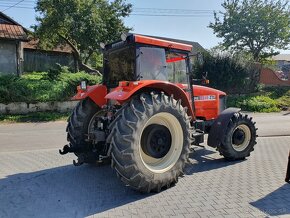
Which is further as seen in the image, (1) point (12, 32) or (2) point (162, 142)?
(1) point (12, 32)

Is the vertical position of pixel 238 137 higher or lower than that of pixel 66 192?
higher

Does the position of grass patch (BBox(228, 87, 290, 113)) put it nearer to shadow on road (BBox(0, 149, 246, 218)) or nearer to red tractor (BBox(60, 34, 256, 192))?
red tractor (BBox(60, 34, 256, 192))

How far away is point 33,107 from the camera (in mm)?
14852

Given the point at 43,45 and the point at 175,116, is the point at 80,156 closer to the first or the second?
the point at 175,116

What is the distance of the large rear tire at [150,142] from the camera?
440 cm

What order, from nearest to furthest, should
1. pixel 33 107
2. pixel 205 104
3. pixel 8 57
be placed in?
pixel 205 104, pixel 33 107, pixel 8 57

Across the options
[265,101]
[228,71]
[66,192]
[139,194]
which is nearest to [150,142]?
[139,194]

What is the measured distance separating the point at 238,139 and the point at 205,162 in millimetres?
904

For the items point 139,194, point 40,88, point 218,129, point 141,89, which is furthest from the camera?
point 40,88

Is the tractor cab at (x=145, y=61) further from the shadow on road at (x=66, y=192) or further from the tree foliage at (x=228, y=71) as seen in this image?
the tree foliage at (x=228, y=71)

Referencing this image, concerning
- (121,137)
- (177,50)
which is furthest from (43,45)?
(121,137)

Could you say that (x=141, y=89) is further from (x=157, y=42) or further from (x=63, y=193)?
(x=63, y=193)

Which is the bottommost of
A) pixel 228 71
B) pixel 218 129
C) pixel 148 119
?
pixel 218 129

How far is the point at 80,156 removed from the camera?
524 cm
